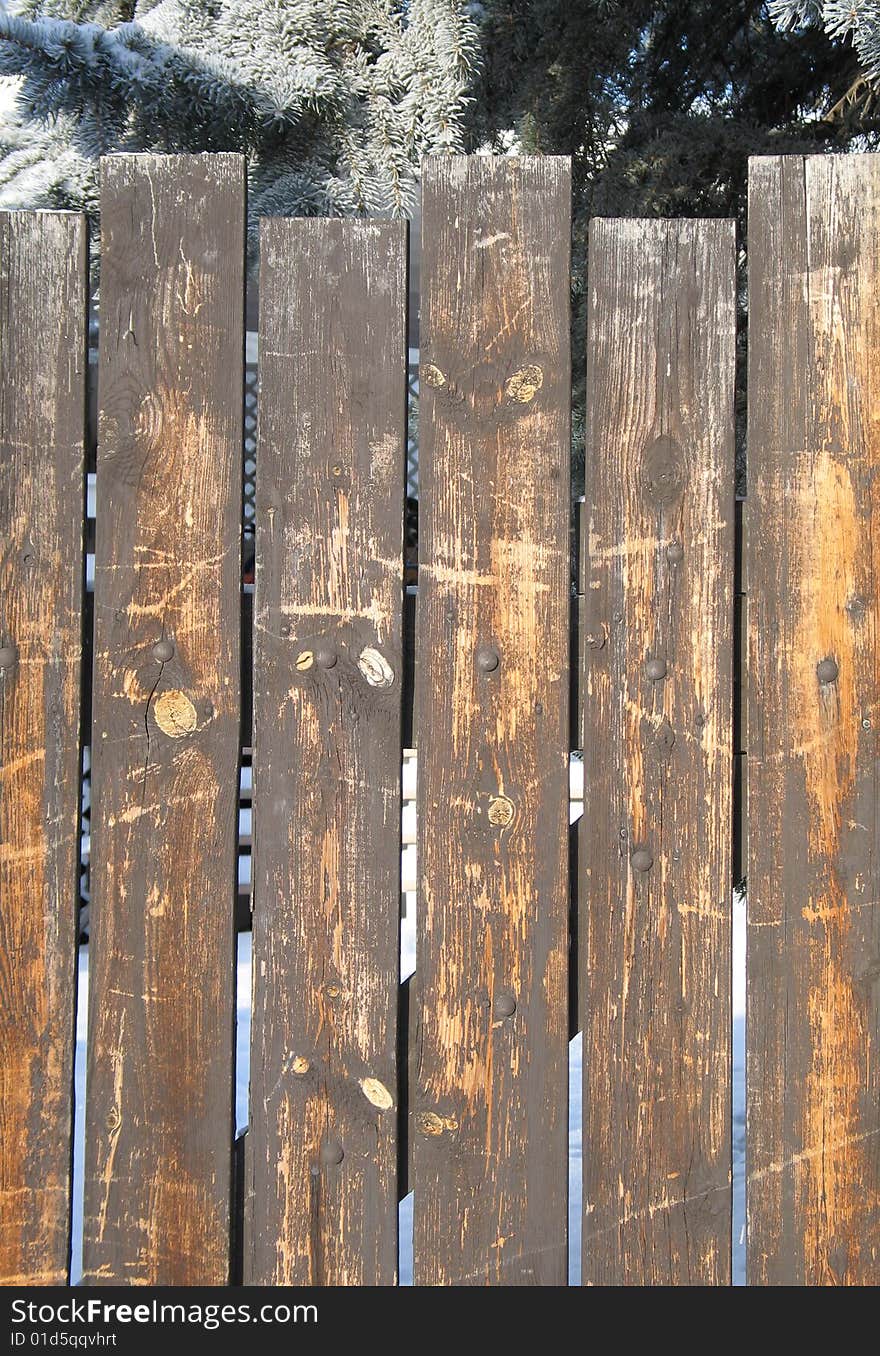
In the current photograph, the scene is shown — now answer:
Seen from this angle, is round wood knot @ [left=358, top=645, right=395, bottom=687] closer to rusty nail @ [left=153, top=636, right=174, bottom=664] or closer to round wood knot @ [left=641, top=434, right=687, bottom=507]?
rusty nail @ [left=153, top=636, right=174, bottom=664]

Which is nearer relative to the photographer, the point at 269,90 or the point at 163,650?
the point at 163,650

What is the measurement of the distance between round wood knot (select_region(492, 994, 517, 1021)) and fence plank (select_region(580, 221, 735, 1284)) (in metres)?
0.09

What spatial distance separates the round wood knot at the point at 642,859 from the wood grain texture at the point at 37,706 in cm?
65

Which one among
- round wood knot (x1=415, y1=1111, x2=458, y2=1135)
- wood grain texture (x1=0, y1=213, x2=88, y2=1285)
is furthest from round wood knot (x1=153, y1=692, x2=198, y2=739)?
round wood knot (x1=415, y1=1111, x2=458, y2=1135)

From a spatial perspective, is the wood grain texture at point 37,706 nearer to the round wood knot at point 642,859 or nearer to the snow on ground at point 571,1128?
the snow on ground at point 571,1128

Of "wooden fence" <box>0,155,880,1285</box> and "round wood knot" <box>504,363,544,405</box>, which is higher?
"round wood knot" <box>504,363,544,405</box>

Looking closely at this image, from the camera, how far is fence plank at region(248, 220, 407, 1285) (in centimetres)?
124

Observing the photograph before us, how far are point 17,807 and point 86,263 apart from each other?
0.64 metres

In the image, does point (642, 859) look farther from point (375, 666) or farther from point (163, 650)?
Answer: point (163, 650)

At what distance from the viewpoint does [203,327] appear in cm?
125

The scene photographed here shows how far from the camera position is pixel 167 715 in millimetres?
1253

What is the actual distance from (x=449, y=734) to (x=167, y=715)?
33 cm

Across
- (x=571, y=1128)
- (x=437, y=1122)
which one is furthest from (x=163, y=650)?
(x=571, y=1128)
